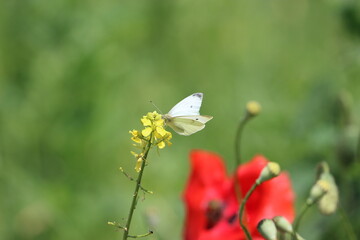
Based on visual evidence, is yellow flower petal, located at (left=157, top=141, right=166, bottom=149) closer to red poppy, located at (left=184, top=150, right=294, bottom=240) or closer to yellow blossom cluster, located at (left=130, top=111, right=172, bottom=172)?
yellow blossom cluster, located at (left=130, top=111, right=172, bottom=172)

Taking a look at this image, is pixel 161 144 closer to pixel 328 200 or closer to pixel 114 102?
pixel 328 200

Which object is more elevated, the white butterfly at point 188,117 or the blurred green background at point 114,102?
the blurred green background at point 114,102

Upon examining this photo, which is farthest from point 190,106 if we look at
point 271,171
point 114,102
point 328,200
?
point 114,102

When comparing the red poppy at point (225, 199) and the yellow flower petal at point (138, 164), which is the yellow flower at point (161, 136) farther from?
the red poppy at point (225, 199)

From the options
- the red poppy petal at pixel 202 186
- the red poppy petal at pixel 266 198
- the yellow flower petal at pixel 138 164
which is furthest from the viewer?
the red poppy petal at pixel 202 186

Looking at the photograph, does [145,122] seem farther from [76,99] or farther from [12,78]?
[12,78]

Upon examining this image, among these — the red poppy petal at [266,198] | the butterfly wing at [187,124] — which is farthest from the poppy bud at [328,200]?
the butterfly wing at [187,124]

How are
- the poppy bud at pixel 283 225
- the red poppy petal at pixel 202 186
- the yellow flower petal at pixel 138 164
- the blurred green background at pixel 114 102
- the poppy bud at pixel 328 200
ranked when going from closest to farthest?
1. the yellow flower petal at pixel 138 164
2. the poppy bud at pixel 283 225
3. the poppy bud at pixel 328 200
4. the red poppy petal at pixel 202 186
5. the blurred green background at pixel 114 102

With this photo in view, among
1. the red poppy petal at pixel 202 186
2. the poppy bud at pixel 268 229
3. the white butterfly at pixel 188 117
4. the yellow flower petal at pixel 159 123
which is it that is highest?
the red poppy petal at pixel 202 186
